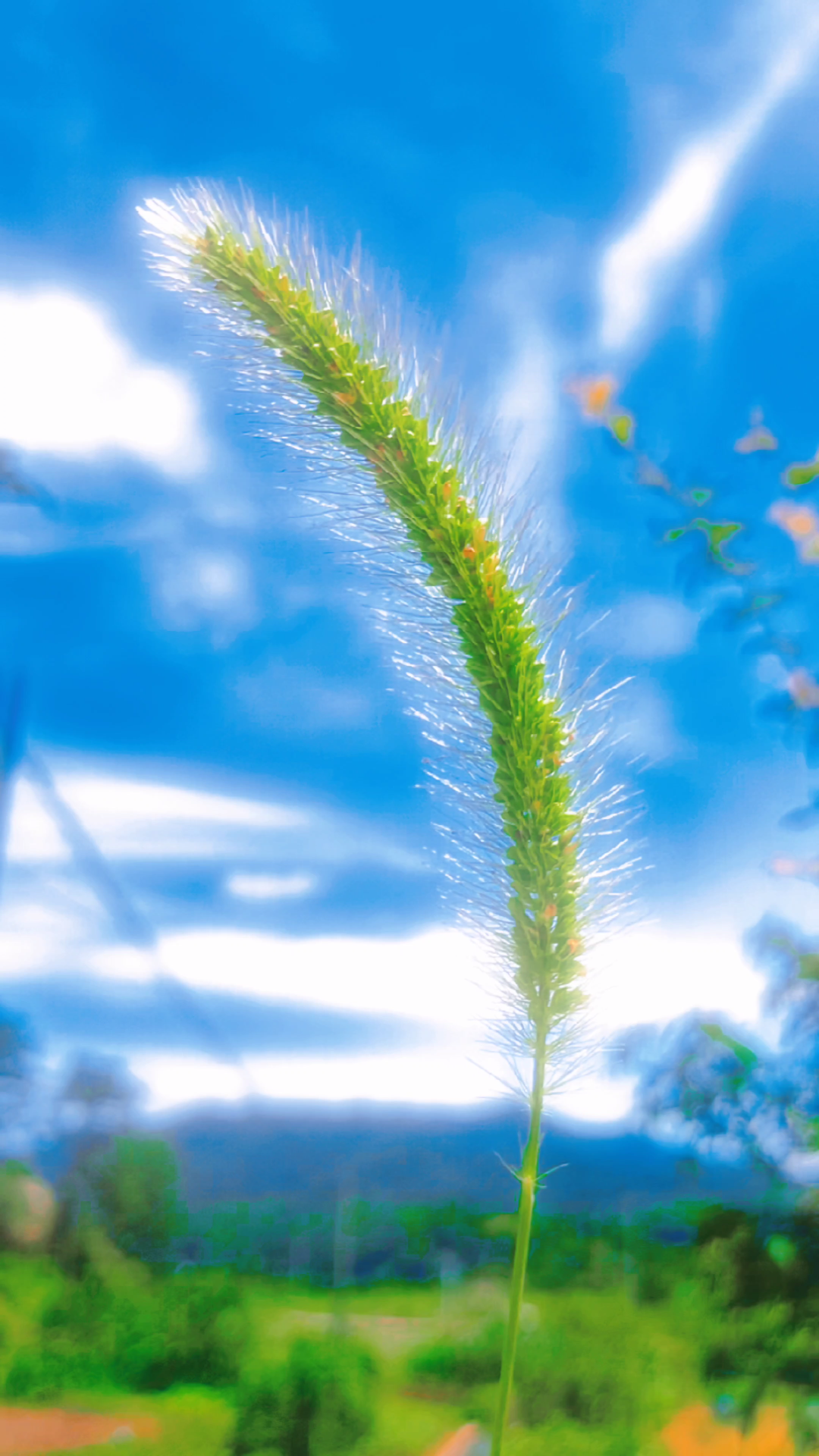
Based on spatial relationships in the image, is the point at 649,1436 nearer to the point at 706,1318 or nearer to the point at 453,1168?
the point at 706,1318

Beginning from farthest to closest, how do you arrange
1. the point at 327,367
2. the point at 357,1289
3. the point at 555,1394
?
1. the point at 357,1289
2. the point at 555,1394
3. the point at 327,367

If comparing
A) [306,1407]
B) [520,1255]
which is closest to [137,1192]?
[306,1407]

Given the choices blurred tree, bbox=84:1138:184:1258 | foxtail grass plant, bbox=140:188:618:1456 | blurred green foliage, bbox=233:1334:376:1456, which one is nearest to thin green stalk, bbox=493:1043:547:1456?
foxtail grass plant, bbox=140:188:618:1456

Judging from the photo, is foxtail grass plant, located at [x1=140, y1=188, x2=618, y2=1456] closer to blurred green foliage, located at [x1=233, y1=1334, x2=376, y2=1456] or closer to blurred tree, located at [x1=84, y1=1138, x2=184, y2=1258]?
blurred green foliage, located at [x1=233, y1=1334, x2=376, y2=1456]

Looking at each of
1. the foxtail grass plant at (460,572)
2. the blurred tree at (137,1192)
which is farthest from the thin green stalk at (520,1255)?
the blurred tree at (137,1192)

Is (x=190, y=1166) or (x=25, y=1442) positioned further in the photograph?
(x=190, y=1166)

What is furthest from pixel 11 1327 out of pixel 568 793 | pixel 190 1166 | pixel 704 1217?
pixel 568 793

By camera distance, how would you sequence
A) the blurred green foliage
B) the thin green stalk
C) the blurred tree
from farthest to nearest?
the blurred tree
the blurred green foliage
the thin green stalk

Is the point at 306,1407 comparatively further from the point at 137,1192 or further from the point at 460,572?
the point at 460,572
